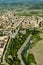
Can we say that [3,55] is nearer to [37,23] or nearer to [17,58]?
[17,58]

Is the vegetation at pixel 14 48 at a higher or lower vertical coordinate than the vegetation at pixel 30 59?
higher

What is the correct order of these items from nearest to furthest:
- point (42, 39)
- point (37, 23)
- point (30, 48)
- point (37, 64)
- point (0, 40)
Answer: point (37, 64) < point (30, 48) < point (0, 40) < point (42, 39) < point (37, 23)

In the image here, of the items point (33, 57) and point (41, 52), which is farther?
point (41, 52)

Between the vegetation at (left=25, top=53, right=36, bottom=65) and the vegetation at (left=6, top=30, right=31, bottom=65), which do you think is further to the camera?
the vegetation at (left=25, top=53, right=36, bottom=65)

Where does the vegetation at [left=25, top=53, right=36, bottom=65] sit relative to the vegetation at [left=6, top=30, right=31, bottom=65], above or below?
below

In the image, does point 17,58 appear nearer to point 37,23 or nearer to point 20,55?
point 20,55

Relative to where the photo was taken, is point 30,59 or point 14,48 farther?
point 14,48

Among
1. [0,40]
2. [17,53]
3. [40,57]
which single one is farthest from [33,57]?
[0,40]

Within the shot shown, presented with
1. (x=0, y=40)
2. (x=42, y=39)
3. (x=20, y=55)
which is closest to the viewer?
(x=20, y=55)

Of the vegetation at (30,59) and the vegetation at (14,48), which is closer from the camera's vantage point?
the vegetation at (14,48)

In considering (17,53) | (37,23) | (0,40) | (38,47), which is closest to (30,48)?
(38,47)
